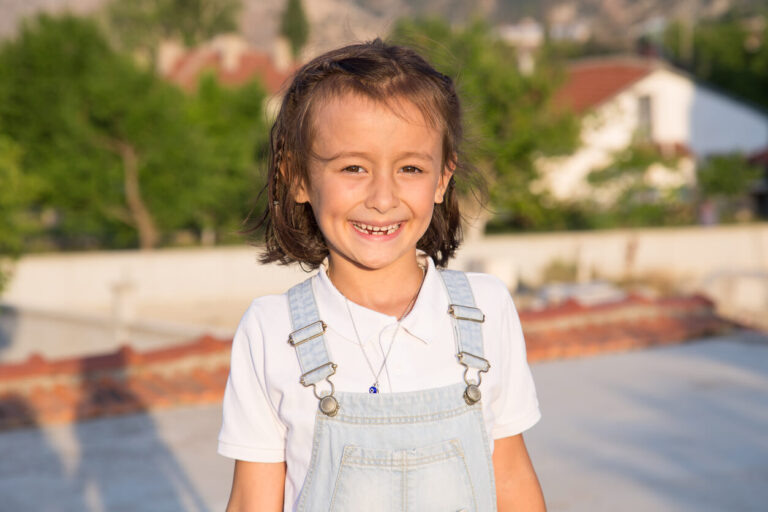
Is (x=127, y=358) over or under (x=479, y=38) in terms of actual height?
under

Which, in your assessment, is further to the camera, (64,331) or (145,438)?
(64,331)

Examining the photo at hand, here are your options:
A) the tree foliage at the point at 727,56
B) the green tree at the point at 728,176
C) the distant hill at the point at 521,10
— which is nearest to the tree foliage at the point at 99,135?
the green tree at the point at 728,176

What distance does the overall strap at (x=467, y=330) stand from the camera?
1.65 metres

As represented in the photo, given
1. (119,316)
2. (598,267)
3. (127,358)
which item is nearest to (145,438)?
(127,358)

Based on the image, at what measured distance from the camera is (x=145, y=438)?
5180 millimetres

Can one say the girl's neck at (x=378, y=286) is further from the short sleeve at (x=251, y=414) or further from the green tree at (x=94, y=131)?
the green tree at (x=94, y=131)

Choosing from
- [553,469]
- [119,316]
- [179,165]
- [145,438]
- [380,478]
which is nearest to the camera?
[380,478]

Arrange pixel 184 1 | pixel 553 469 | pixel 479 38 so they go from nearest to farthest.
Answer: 1. pixel 553 469
2. pixel 479 38
3. pixel 184 1

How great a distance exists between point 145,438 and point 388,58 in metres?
4.04

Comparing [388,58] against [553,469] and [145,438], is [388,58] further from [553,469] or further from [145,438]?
[145,438]

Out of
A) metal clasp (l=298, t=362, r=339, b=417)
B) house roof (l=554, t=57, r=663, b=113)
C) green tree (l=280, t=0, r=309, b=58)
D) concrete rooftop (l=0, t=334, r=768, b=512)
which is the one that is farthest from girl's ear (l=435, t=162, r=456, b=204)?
green tree (l=280, t=0, r=309, b=58)

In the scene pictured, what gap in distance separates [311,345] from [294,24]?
69132 mm

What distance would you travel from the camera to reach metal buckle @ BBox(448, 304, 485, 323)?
1.69 metres

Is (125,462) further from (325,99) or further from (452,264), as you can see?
(452,264)
